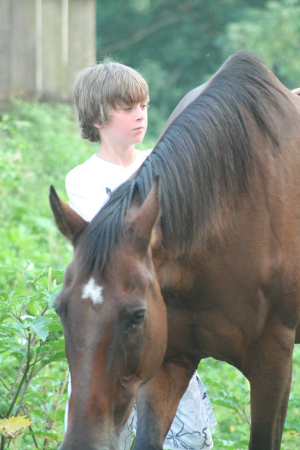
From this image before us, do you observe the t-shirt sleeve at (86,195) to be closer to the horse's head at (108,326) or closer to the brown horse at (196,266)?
the brown horse at (196,266)

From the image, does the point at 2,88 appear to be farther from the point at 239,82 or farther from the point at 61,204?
the point at 61,204

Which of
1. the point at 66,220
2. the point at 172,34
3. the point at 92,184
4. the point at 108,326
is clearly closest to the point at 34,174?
the point at 92,184

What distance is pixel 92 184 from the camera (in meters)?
2.83

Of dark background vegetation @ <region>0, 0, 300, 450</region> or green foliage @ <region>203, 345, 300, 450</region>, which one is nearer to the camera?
dark background vegetation @ <region>0, 0, 300, 450</region>

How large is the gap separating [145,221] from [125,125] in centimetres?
87


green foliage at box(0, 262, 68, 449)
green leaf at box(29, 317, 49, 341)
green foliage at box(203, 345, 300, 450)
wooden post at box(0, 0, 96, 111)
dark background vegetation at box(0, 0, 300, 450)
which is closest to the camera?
green leaf at box(29, 317, 49, 341)

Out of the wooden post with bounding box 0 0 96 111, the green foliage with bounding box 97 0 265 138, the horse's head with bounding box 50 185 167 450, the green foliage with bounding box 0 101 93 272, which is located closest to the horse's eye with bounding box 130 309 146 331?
the horse's head with bounding box 50 185 167 450

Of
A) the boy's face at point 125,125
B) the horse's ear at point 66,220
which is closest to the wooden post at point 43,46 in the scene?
the boy's face at point 125,125

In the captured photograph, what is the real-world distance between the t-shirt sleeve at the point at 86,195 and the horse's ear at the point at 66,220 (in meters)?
0.52

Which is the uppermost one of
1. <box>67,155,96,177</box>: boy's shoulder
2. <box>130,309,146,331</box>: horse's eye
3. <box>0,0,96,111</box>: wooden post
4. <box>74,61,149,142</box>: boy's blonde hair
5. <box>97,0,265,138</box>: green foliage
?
<box>97,0,265,138</box>: green foliage

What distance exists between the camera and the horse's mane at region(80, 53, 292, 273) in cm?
241

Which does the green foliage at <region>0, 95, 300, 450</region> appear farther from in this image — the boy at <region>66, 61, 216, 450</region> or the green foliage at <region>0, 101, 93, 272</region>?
the boy at <region>66, 61, 216, 450</region>

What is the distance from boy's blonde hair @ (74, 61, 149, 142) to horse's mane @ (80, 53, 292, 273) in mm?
285

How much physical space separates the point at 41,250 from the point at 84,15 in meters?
4.86
